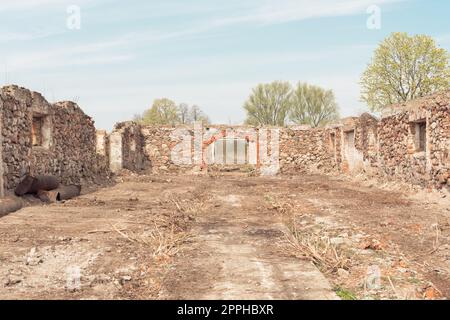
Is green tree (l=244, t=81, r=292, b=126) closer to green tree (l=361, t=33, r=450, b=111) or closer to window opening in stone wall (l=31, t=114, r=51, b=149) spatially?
green tree (l=361, t=33, r=450, b=111)

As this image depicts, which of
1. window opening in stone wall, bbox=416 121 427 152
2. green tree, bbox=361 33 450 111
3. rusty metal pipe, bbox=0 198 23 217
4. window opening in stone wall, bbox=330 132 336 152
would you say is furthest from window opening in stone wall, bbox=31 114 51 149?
green tree, bbox=361 33 450 111

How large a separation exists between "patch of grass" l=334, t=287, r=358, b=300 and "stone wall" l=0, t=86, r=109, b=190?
25.1 feet

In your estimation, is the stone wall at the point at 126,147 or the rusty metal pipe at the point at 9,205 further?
the stone wall at the point at 126,147

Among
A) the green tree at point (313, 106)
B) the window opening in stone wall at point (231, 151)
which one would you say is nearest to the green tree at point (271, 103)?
the green tree at point (313, 106)

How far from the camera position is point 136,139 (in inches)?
884

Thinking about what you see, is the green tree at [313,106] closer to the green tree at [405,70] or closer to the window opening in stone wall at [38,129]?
the green tree at [405,70]

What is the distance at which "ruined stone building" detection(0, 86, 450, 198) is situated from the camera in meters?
10.5

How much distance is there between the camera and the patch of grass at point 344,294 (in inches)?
149

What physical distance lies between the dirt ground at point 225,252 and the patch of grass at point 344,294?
12 mm

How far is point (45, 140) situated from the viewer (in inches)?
476

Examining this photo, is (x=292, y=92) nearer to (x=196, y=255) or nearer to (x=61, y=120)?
(x=61, y=120)

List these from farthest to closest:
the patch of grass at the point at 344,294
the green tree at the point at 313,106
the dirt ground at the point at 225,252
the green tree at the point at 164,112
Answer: the green tree at the point at 164,112 < the green tree at the point at 313,106 < the dirt ground at the point at 225,252 < the patch of grass at the point at 344,294

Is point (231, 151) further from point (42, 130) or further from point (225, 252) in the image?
point (225, 252)
